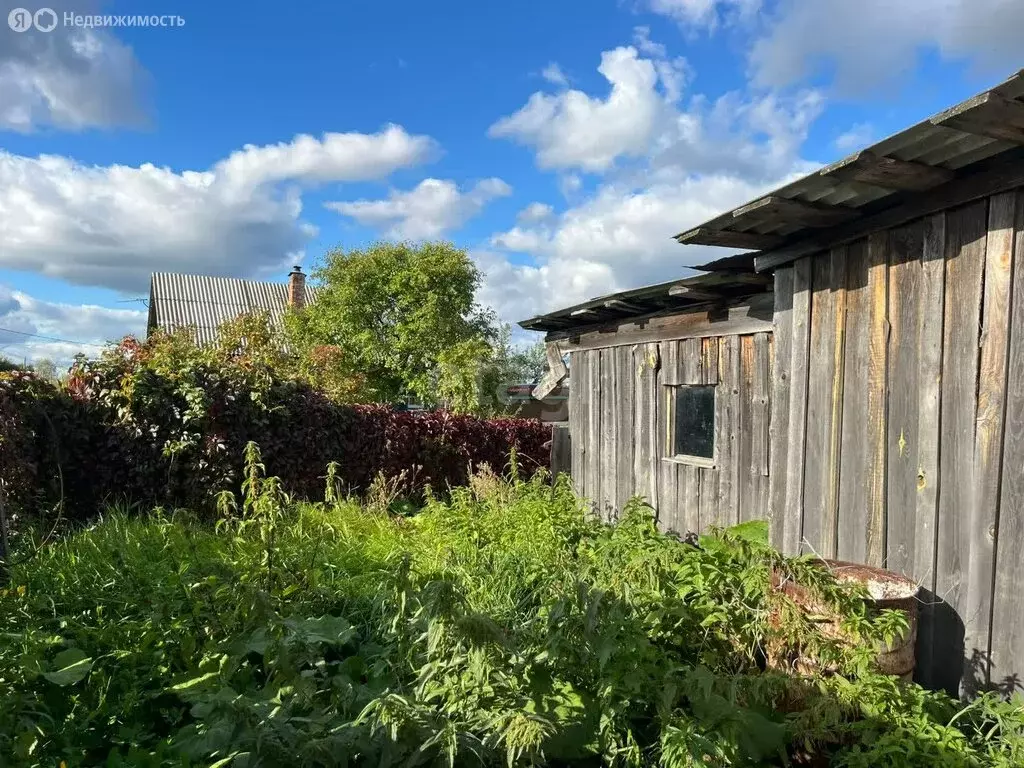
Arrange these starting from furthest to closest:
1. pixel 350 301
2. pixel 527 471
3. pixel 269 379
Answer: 1. pixel 350 301
2. pixel 527 471
3. pixel 269 379

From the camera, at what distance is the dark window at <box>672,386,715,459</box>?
5.55 meters

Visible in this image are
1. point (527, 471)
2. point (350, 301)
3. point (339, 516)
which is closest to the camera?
point (339, 516)

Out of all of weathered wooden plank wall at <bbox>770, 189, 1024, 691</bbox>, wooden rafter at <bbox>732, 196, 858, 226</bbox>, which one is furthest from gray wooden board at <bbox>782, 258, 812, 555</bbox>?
wooden rafter at <bbox>732, 196, 858, 226</bbox>

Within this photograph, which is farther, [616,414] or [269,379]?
[269,379]

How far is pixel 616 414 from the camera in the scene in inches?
269

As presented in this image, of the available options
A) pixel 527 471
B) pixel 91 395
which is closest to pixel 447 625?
pixel 91 395

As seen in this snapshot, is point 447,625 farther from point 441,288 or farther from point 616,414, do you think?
point 441,288

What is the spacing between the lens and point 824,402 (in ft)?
13.3

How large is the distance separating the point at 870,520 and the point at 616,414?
3282 mm

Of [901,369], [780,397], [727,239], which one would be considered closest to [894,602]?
[901,369]

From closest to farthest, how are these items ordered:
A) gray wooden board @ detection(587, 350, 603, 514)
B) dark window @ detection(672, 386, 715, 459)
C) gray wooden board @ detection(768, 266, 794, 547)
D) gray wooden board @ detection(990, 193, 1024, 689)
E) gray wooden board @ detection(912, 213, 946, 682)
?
gray wooden board @ detection(990, 193, 1024, 689) < gray wooden board @ detection(912, 213, 946, 682) < gray wooden board @ detection(768, 266, 794, 547) < dark window @ detection(672, 386, 715, 459) < gray wooden board @ detection(587, 350, 603, 514)

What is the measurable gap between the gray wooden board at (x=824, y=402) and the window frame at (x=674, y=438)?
124cm

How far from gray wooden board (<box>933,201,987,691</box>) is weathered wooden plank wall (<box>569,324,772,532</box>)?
63.7 inches

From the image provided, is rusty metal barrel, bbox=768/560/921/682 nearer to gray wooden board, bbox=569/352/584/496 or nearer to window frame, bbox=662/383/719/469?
window frame, bbox=662/383/719/469
